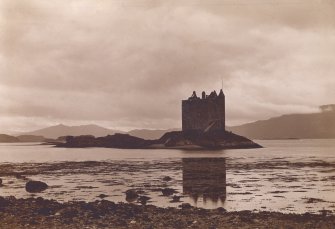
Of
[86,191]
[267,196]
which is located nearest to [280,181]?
[267,196]

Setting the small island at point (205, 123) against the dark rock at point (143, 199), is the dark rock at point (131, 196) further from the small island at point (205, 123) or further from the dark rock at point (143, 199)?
the small island at point (205, 123)

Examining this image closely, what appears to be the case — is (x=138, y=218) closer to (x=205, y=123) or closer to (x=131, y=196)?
(x=131, y=196)

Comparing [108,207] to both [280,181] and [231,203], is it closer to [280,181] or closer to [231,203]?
[231,203]

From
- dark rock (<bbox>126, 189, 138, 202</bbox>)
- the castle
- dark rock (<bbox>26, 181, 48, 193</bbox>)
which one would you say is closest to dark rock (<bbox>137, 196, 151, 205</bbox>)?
dark rock (<bbox>126, 189, 138, 202</bbox>)

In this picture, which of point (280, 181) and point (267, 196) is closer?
point (267, 196)

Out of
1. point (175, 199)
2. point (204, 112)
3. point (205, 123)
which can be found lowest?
point (175, 199)

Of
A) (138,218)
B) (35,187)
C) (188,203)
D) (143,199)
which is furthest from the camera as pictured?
(35,187)

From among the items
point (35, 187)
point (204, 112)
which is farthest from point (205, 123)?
point (35, 187)

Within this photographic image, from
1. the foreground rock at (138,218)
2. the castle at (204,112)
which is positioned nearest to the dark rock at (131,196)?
the foreground rock at (138,218)
